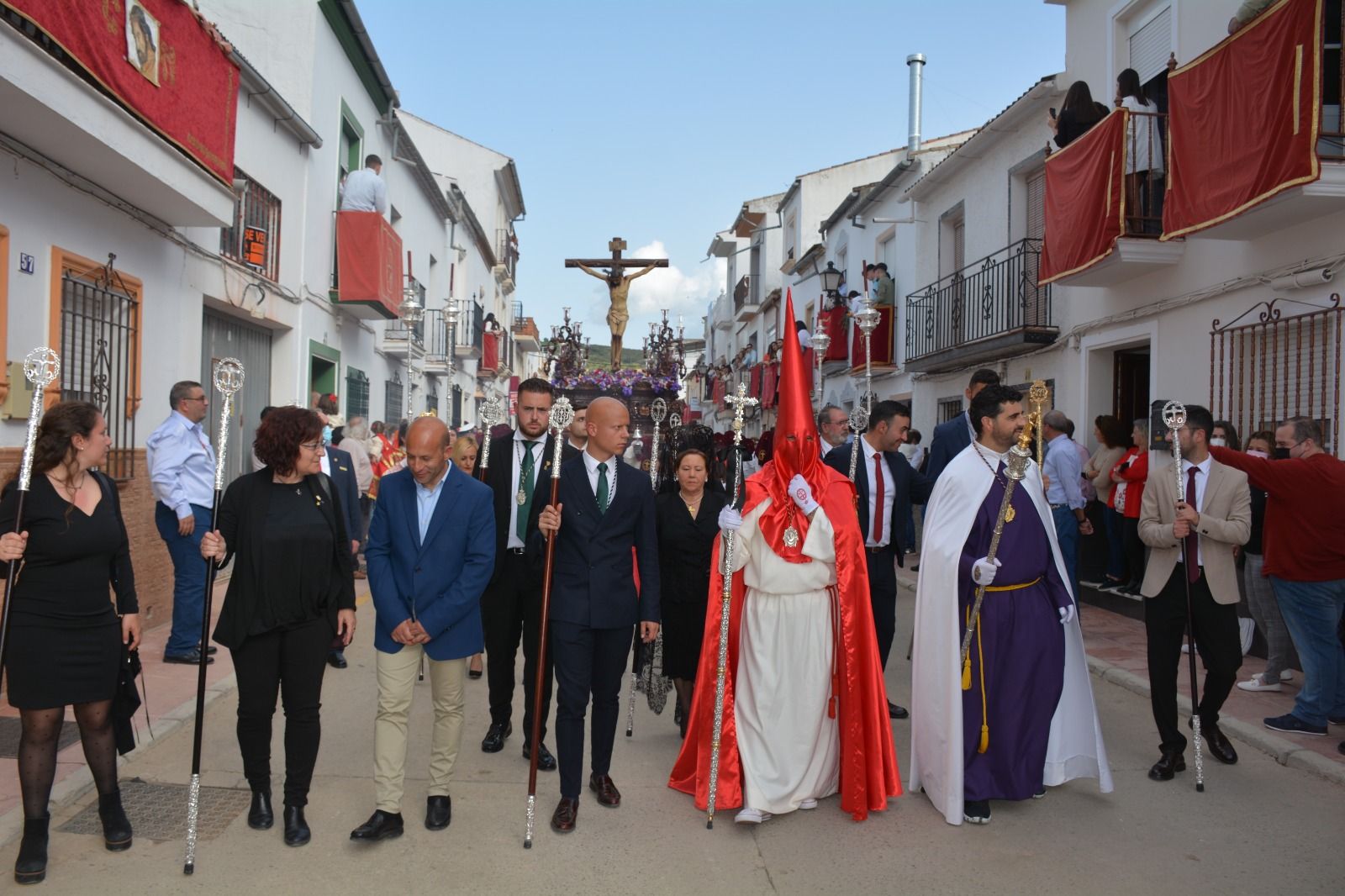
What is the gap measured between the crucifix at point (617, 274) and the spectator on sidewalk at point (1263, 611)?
12.7m

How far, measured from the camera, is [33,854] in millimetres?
3809

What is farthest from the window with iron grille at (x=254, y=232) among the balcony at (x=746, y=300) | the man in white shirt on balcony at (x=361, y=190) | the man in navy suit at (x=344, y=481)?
the balcony at (x=746, y=300)

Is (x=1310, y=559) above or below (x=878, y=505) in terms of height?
below

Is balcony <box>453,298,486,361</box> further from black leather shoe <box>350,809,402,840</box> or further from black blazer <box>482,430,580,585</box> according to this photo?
black leather shoe <box>350,809,402,840</box>

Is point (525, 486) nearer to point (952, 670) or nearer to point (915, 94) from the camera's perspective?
point (952, 670)

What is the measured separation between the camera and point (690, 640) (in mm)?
5527

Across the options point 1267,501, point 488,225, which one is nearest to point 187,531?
point 1267,501

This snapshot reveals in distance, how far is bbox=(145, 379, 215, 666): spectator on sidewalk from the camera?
707cm

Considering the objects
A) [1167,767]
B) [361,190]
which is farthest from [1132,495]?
[361,190]

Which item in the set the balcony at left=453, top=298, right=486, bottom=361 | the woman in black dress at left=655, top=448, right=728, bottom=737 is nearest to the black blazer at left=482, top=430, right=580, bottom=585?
the woman in black dress at left=655, top=448, right=728, bottom=737

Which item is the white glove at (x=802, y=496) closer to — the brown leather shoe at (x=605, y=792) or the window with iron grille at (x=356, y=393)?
the brown leather shoe at (x=605, y=792)

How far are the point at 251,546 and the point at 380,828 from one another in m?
1.30

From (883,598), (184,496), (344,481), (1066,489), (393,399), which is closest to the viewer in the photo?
(883,598)

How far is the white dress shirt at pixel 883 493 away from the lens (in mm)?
6566
